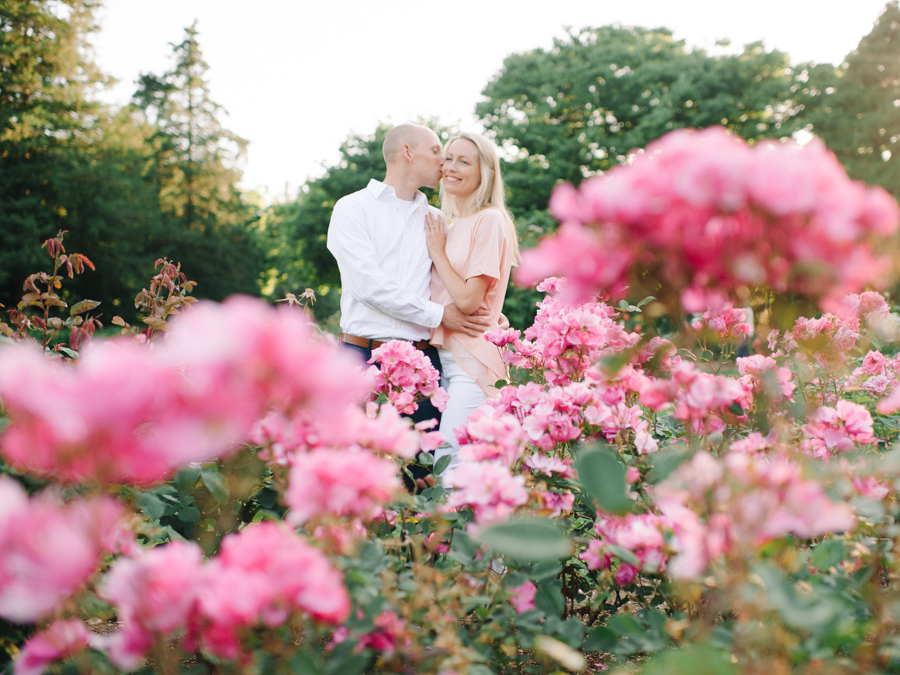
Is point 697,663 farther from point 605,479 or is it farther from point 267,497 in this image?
point 267,497

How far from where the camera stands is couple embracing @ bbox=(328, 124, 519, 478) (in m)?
2.92

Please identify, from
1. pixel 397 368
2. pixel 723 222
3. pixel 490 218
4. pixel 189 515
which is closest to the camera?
pixel 723 222

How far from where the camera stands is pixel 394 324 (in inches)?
116

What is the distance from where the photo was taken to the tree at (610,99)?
18750 millimetres

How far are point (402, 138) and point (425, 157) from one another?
17 centimetres

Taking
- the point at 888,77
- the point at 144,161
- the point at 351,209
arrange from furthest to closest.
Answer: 1. the point at 144,161
2. the point at 888,77
3. the point at 351,209

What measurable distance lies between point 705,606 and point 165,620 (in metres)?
1.37

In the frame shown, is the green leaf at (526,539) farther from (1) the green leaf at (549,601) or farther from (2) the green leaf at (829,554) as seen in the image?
(2) the green leaf at (829,554)

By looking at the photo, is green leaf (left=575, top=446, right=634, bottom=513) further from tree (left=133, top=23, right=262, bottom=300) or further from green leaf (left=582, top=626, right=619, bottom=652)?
tree (left=133, top=23, right=262, bottom=300)

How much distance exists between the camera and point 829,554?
1.20 meters

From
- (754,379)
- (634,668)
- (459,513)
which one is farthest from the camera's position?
(754,379)

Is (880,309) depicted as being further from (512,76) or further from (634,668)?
(512,76)

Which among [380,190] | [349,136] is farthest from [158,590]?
[349,136]

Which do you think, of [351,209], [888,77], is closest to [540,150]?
[888,77]
